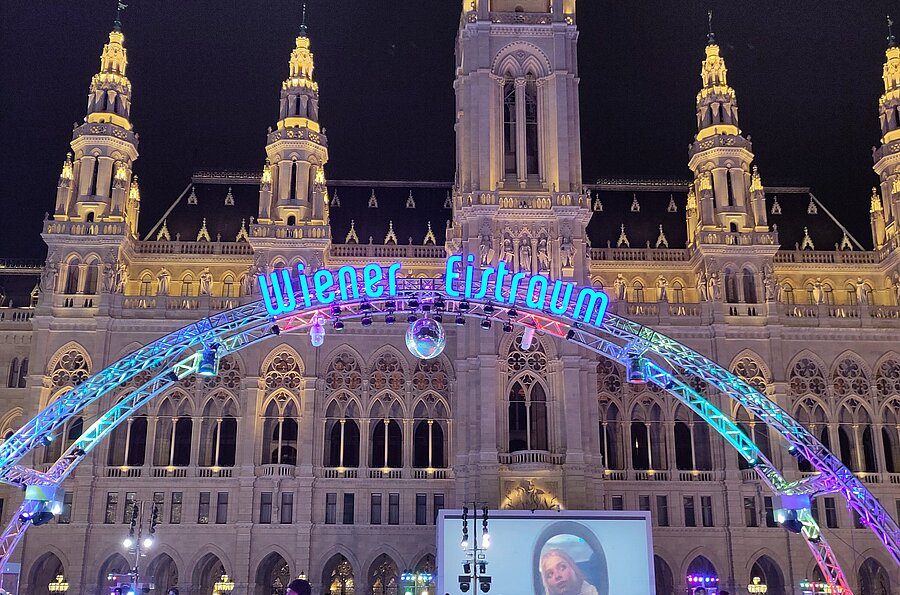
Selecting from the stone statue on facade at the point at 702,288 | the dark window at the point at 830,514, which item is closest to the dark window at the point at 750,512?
the dark window at the point at 830,514

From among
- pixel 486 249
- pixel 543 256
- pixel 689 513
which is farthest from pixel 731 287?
pixel 486 249

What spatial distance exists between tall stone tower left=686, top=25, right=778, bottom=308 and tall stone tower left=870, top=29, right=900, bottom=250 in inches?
367

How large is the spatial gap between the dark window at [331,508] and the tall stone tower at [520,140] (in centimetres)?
1714

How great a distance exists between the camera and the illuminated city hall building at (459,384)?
2306 inches

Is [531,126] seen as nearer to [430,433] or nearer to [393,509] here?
[430,433]

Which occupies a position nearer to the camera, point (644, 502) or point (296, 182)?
point (644, 502)

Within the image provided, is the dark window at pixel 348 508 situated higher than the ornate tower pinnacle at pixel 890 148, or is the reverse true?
the ornate tower pinnacle at pixel 890 148

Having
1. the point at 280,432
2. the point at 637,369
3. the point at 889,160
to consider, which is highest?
the point at 889,160

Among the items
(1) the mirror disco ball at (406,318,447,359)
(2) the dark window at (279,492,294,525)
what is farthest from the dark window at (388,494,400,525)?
(1) the mirror disco ball at (406,318,447,359)

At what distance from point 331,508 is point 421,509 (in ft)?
18.2

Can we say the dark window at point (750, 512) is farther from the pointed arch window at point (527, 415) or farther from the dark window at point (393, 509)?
the dark window at point (393, 509)

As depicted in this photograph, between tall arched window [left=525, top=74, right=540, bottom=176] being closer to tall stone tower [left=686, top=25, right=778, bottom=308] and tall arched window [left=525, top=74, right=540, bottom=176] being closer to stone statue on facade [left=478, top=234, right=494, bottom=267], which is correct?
stone statue on facade [left=478, top=234, right=494, bottom=267]

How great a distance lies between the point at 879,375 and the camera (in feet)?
208

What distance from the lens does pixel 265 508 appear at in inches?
2340
